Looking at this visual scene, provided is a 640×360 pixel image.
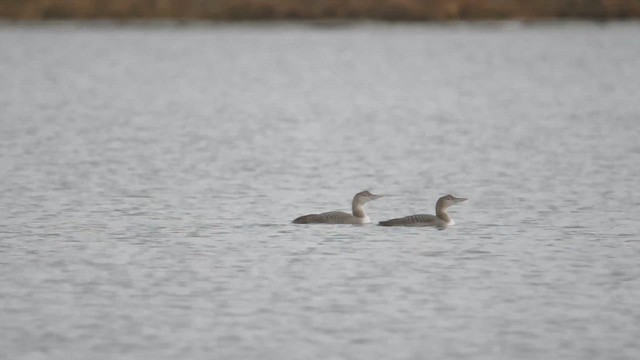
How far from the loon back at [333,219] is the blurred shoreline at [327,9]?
192ft

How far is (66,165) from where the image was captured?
24375 millimetres

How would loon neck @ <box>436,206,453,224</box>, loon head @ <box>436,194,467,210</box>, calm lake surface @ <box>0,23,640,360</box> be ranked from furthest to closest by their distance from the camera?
1. loon neck @ <box>436,206,453,224</box>
2. loon head @ <box>436,194,467,210</box>
3. calm lake surface @ <box>0,23,640,360</box>

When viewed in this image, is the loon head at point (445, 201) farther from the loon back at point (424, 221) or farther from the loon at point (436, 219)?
the loon back at point (424, 221)

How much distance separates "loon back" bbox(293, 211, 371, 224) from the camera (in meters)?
17.2

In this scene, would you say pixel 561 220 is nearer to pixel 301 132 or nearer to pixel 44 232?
pixel 44 232

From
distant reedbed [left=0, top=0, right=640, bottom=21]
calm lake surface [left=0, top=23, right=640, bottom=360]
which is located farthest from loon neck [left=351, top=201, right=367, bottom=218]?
distant reedbed [left=0, top=0, right=640, bottom=21]

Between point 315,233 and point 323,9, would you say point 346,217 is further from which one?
point 323,9

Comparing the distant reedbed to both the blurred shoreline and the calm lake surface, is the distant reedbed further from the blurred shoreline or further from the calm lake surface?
the calm lake surface

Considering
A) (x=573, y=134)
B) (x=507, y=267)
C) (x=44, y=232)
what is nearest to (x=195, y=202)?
(x=44, y=232)

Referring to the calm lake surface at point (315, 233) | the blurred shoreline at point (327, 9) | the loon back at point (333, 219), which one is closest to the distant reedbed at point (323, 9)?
the blurred shoreline at point (327, 9)

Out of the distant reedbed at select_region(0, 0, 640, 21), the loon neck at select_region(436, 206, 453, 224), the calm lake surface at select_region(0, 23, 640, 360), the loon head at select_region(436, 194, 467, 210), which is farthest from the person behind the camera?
the distant reedbed at select_region(0, 0, 640, 21)

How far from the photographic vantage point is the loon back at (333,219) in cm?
1723

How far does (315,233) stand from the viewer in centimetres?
1680

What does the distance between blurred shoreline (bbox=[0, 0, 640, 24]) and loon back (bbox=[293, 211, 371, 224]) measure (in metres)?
58.5
